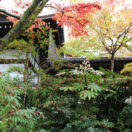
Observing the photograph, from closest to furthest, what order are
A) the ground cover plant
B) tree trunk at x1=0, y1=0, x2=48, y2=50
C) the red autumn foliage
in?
the ground cover plant → tree trunk at x1=0, y1=0, x2=48, y2=50 → the red autumn foliage

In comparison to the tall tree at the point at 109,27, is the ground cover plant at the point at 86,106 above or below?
below

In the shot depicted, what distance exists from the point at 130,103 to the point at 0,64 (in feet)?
18.4

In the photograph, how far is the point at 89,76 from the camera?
2.90 m

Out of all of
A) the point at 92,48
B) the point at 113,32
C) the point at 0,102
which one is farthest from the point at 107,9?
the point at 0,102

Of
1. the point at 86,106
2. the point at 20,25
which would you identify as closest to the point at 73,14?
the point at 20,25

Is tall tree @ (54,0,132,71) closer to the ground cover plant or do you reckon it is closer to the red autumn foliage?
the red autumn foliage

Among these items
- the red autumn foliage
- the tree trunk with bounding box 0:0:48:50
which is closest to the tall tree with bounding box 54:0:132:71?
the red autumn foliage

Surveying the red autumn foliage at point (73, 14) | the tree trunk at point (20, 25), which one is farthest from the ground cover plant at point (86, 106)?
the red autumn foliage at point (73, 14)

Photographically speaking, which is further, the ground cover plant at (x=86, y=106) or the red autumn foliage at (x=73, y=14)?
the red autumn foliage at (x=73, y=14)

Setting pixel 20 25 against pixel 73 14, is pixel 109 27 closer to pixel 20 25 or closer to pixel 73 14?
pixel 73 14

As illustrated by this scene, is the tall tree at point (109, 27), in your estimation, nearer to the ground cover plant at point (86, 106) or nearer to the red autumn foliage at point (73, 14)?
the red autumn foliage at point (73, 14)

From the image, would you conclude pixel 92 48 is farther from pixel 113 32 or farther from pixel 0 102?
pixel 0 102

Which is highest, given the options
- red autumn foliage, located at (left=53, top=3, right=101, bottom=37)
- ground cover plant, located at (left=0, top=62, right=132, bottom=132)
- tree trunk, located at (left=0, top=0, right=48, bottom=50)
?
red autumn foliage, located at (left=53, top=3, right=101, bottom=37)

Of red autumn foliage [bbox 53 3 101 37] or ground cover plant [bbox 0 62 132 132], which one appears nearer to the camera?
ground cover plant [bbox 0 62 132 132]
